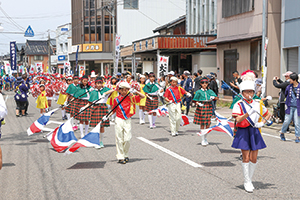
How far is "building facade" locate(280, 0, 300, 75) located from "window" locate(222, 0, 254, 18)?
2666 millimetres

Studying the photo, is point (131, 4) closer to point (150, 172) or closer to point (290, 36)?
point (290, 36)

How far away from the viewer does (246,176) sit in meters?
6.05

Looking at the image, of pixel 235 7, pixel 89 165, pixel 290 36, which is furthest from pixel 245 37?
pixel 89 165

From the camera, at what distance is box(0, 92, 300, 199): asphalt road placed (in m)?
6.02

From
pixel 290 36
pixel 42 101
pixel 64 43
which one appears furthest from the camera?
pixel 64 43

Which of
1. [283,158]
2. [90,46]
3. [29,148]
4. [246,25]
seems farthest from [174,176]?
[90,46]

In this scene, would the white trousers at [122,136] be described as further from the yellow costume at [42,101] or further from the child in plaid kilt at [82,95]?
the yellow costume at [42,101]

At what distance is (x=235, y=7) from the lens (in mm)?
25281

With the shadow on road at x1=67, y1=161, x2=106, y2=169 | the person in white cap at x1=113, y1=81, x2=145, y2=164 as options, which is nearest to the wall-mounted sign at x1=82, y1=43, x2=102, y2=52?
the person in white cap at x1=113, y1=81, x2=145, y2=164

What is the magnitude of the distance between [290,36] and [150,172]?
16.0 metres

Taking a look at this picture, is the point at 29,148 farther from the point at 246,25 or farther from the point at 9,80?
the point at 9,80

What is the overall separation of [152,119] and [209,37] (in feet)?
56.5

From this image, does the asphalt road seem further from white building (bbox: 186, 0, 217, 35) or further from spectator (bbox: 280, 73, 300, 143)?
white building (bbox: 186, 0, 217, 35)

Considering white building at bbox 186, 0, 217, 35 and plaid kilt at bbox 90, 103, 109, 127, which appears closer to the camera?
plaid kilt at bbox 90, 103, 109, 127
